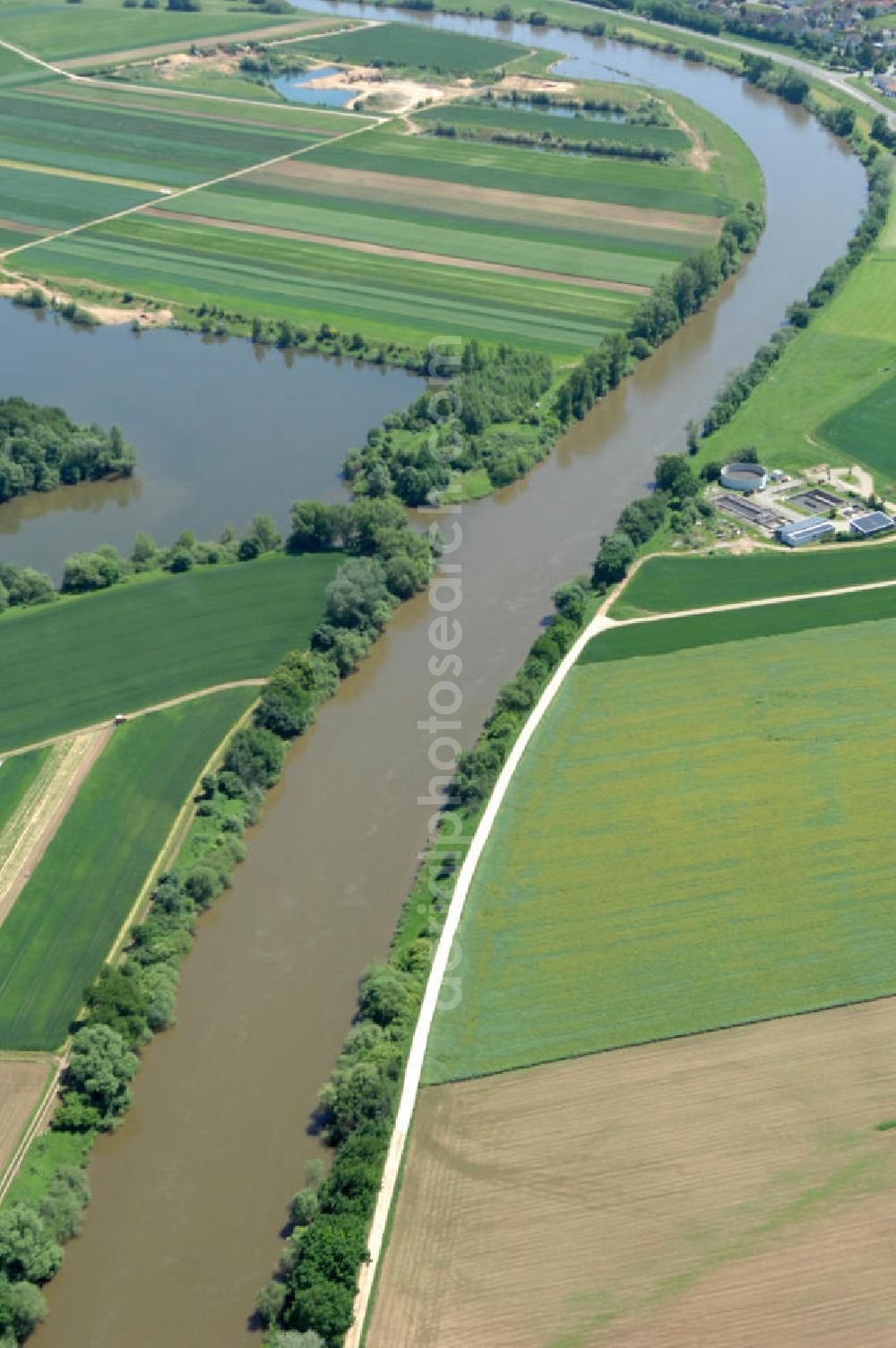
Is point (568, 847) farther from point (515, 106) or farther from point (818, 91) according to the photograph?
point (818, 91)

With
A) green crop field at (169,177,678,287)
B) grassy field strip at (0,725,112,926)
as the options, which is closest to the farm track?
grassy field strip at (0,725,112,926)

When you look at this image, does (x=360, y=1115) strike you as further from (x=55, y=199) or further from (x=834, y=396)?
(x=55, y=199)

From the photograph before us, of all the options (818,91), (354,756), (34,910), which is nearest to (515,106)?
(818,91)

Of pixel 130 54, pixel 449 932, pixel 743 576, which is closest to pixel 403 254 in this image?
pixel 743 576

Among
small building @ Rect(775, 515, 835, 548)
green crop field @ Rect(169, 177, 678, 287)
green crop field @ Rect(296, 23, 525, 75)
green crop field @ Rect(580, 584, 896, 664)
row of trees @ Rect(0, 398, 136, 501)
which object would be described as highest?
green crop field @ Rect(296, 23, 525, 75)

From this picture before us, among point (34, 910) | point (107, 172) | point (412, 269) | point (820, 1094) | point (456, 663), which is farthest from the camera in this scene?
point (107, 172)

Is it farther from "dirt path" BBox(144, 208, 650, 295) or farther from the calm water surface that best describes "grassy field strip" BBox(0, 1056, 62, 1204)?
"dirt path" BBox(144, 208, 650, 295)
